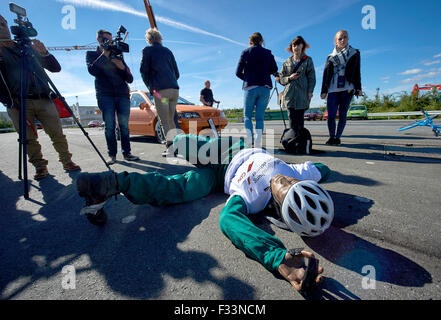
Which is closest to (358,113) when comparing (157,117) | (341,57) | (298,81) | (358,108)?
(358,108)

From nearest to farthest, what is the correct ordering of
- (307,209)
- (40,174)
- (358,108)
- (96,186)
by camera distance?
(307,209) → (96,186) → (40,174) → (358,108)

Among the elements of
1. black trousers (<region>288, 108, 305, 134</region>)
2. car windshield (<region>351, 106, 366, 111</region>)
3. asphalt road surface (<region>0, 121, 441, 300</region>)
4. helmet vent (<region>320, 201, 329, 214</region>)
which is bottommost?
asphalt road surface (<region>0, 121, 441, 300</region>)

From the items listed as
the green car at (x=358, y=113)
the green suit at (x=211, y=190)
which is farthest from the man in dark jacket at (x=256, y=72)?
the green car at (x=358, y=113)

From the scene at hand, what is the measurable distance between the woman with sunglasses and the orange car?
2726 mm

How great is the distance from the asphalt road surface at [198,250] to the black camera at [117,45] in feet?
7.52

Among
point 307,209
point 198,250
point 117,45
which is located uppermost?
point 117,45

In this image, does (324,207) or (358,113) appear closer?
(324,207)

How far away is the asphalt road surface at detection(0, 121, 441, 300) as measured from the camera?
95 centimetres

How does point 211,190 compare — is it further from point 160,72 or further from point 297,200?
point 160,72

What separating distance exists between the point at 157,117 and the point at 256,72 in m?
2.58

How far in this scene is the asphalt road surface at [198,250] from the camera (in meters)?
0.95

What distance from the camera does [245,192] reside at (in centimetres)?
149

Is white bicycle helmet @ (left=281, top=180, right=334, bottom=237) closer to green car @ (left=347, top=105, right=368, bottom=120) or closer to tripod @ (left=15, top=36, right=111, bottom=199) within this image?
tripod @ (left=15, top=36, right=111, bottom=199)

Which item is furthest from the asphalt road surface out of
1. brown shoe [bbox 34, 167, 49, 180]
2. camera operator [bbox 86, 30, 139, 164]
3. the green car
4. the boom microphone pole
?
the green car
